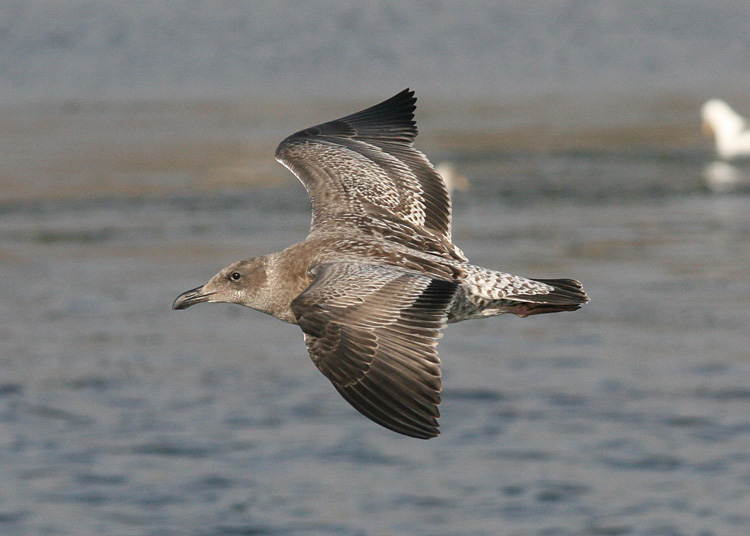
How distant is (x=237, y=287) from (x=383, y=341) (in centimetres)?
168

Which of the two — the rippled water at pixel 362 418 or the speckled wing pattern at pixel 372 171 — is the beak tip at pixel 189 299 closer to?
the speckled wing pattern at pixel 372 171

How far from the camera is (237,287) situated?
8.57 m

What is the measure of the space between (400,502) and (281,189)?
14.9 metres

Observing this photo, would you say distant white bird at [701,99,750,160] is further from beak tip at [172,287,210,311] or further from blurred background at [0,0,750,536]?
beak tip at [172,287,210,311]

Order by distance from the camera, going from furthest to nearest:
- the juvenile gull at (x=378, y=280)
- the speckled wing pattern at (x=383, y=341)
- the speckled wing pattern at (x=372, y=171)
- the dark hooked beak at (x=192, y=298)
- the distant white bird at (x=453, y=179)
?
the distant white bird at (x=453, y=179) → the speckled wing pattern at (x=372, y=171) → the dark hooked beak at (x=192, y=298) → the juvenile gull at (x=378, y=280) → the speckled wing pattern at (x=383, y=341)

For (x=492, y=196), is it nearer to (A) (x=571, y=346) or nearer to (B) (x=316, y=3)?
(A) (x=571, y=346)

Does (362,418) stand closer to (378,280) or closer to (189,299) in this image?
(189,299)

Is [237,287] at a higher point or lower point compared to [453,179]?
lower

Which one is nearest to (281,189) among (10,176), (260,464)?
(10,176)

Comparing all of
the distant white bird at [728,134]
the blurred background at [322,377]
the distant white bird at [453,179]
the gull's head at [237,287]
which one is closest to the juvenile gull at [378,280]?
the gull's head at [237,287]

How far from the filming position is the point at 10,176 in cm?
2789

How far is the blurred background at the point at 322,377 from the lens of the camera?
40.8 feet

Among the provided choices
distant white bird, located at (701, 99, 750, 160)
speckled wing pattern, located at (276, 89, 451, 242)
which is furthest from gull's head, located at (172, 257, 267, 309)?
distant white bird, located at (701, 99, 750, 160)

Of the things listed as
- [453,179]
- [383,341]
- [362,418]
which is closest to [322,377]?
[362,418]
